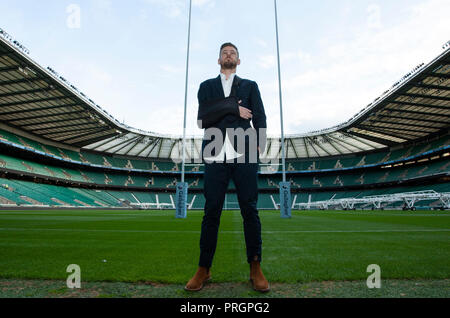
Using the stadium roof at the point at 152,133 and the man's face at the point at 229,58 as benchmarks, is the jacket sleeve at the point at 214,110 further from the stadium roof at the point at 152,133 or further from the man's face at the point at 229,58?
the stadium roof at the point at 152,133

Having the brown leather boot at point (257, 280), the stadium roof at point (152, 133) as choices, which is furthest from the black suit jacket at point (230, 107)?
the stadium roof at point (152, 133)

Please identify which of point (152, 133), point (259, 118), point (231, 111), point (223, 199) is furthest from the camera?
point (152, 133)

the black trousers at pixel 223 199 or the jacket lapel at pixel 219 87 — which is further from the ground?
the jacket lapel at pixel 219 87

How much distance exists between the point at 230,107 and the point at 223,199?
89 centimetres

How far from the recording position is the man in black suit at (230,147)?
227 centimetres

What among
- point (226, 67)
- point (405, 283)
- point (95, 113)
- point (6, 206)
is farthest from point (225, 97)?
point (95, 113)

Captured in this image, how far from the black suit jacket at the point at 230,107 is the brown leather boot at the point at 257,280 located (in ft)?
3.51

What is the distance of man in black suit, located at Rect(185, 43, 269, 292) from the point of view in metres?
2.27

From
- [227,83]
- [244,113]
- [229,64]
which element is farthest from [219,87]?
[244,113]

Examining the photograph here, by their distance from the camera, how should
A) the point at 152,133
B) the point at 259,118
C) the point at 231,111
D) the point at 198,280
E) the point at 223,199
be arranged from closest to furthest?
the point at 198,280 < the point at 223,199 < the point at 231,111 < the point at 259,118 < the point at 152,133

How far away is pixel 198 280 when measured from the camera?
1.98m

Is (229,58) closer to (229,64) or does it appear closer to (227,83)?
(229,64)

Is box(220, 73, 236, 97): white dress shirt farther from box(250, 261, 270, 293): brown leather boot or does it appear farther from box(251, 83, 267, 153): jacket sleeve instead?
box(250, 261, 270, 293): brown leather boot
